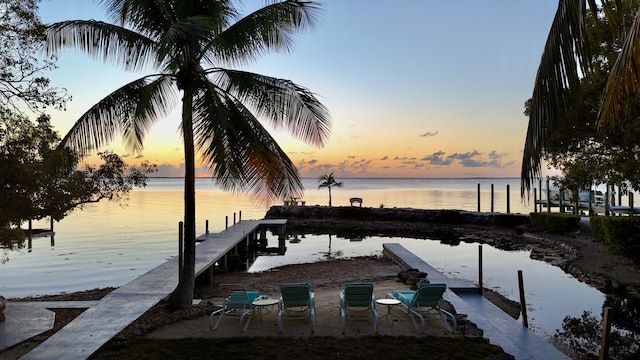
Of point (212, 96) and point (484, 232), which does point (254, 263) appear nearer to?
point (212, 96)

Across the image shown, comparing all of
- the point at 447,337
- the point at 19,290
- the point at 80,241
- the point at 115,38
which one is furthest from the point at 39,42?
the point at 80,241

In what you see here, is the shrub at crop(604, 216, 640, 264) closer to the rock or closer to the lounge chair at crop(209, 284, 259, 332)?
the rock

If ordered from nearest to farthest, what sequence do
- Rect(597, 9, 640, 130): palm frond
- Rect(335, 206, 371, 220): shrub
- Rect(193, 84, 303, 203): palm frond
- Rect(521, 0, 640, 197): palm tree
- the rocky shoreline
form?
Rect(521, 0, 640, 197): palm tree, Rect(597, 9, 640, 130): palm frond, Rect(193, 84, 303, 203): palm frond, the rocky shoreline, Rect(335, 206, 371, 220): shrub

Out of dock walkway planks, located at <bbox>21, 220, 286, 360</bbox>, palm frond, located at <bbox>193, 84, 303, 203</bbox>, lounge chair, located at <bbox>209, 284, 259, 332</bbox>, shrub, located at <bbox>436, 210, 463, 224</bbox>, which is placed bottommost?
shrub, located at <bbox>436, 210, 463, 224</bbox>

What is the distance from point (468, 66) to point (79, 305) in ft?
51.7

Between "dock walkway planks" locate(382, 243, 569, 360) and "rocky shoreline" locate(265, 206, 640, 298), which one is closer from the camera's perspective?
"dock walkway planks" locate(382, 243, 569, 360)

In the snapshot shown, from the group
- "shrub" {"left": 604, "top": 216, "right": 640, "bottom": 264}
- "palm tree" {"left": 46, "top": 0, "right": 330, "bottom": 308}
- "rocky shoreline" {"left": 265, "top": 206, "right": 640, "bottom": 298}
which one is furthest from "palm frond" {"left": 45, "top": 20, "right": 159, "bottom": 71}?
"shrub" {"left": 604, "top": 216, "right": 640, "bottom": 264}

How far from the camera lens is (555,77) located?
302 cm

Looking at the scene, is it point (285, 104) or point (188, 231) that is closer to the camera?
point (285, 104)

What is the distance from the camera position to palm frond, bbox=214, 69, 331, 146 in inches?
318

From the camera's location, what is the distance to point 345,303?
26.1ft

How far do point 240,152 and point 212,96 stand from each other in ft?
3.32

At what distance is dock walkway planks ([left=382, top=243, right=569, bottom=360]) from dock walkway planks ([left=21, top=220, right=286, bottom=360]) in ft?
19.1

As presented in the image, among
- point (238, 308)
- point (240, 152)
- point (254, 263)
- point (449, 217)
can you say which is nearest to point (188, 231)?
point (238, 308)
